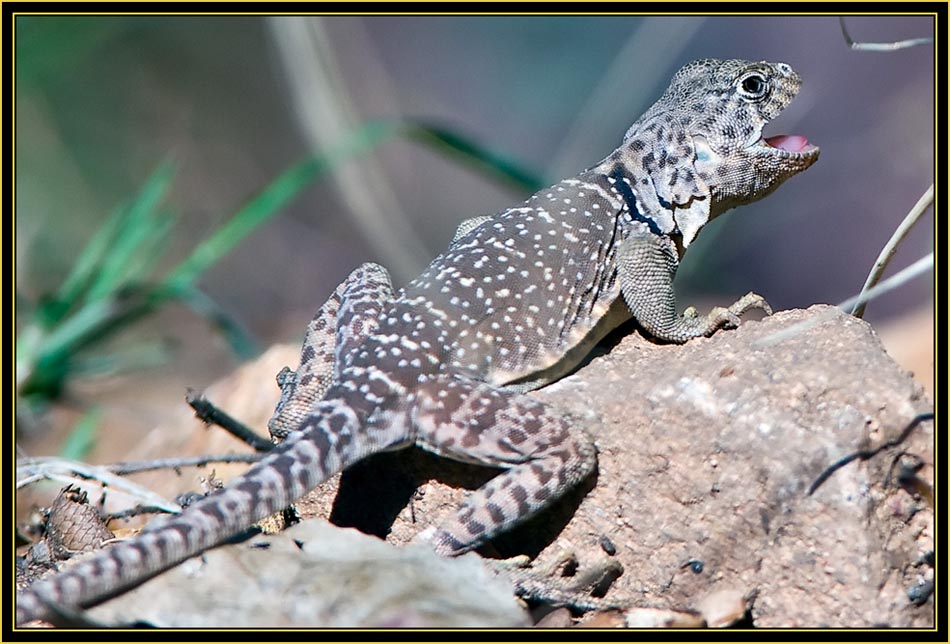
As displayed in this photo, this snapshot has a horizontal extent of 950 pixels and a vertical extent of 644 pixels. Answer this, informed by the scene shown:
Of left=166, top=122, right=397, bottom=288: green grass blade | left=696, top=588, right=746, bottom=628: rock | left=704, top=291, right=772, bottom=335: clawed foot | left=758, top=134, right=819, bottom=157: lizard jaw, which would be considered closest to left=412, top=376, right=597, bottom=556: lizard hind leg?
left=696, top=588, right=746, bottom=628: rock

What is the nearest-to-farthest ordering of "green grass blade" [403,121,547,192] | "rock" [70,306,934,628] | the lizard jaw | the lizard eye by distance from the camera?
1. "rock" [70,306,934,628]
2. the lizard jaw
3. the lizard eye
4. "green grass blade" [403,121,547,192]

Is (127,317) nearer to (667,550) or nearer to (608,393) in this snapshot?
(608,393)

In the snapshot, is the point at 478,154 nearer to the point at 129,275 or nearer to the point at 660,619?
the point at 129,275

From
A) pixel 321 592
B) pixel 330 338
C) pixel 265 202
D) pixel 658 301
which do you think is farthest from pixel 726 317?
pixel 265 202

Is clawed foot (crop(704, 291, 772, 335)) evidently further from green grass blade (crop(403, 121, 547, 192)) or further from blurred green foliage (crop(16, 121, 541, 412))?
blurred green foliage (crop(16, 121, 541, 412))

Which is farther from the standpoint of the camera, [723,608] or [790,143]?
[790,143]
